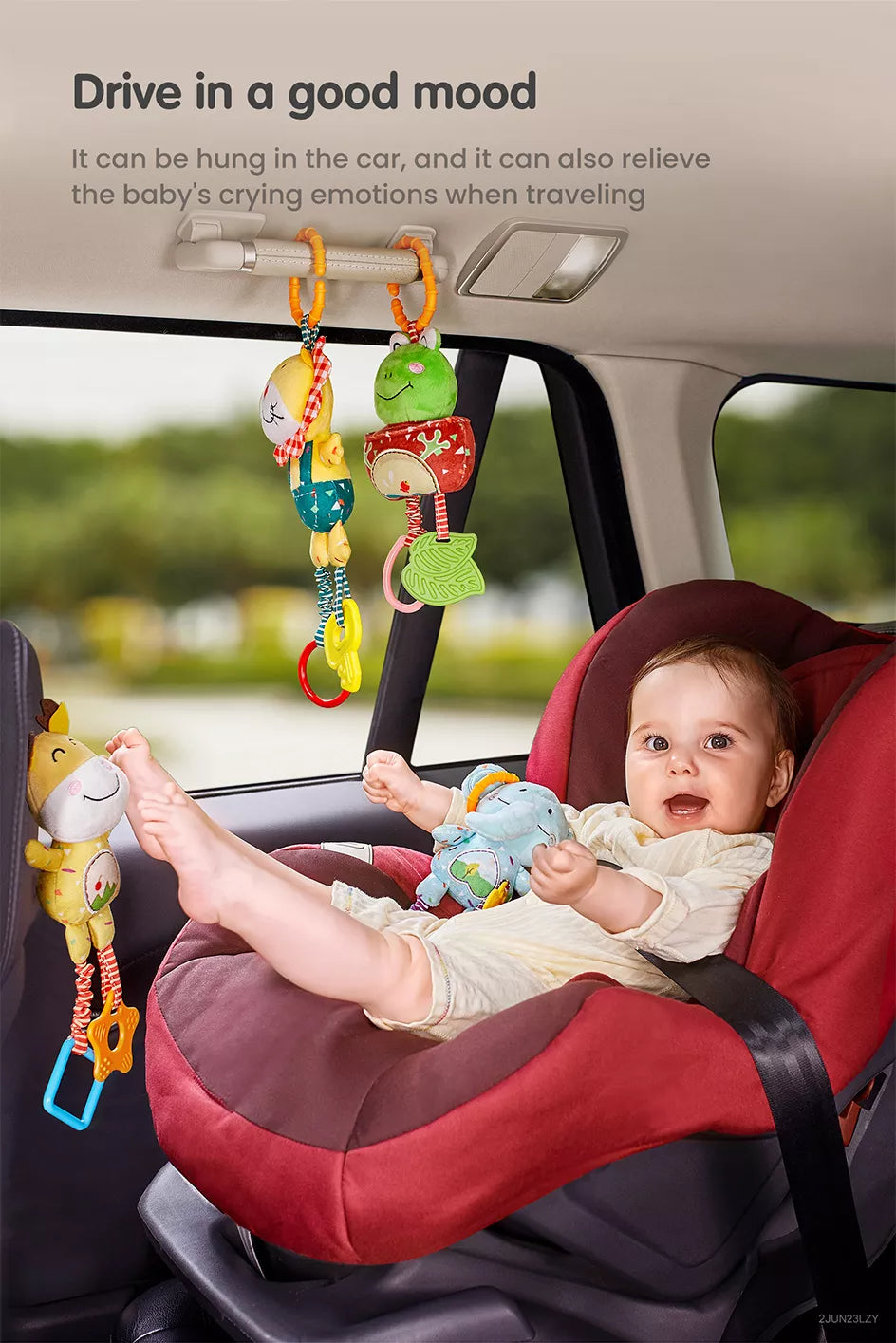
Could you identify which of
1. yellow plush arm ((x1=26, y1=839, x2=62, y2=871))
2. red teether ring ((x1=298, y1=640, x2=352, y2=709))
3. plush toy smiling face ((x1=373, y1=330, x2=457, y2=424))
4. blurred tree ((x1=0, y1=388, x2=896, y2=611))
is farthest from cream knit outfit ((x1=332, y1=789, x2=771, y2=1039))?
blurred tree ((x1=0, y1=388, x2=896, y2=611))

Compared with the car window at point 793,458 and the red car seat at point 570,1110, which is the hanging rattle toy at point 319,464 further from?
the car window at point 793,458

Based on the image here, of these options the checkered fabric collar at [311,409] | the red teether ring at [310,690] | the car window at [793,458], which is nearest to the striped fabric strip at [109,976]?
the red teether ring at [310,690]

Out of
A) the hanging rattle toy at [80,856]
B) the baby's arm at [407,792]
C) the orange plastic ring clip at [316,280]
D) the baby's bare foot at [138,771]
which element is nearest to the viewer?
the baby's bare foot at [138,771]

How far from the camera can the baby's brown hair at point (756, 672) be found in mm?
1521

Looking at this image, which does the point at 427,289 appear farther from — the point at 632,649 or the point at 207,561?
the point at 207,561

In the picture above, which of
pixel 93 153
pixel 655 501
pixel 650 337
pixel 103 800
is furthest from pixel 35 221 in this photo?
pixel 655 501

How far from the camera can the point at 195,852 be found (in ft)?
3.66

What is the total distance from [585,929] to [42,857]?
64cm

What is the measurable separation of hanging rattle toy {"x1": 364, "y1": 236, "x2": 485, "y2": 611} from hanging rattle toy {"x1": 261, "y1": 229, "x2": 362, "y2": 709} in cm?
6

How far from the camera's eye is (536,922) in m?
1.42

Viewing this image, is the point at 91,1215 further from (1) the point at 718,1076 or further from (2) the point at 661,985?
(1) the point at 718,1076

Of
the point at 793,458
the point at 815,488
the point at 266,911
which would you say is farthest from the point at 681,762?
the point at 815,488

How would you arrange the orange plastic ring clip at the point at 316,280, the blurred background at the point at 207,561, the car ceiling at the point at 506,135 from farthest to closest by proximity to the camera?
the blurred background at the point at 207,561 < the orange plastic ring clip at the point at 316,280 < the car ceiling at the point at 506,135

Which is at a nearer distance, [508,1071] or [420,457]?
[508,1071]
